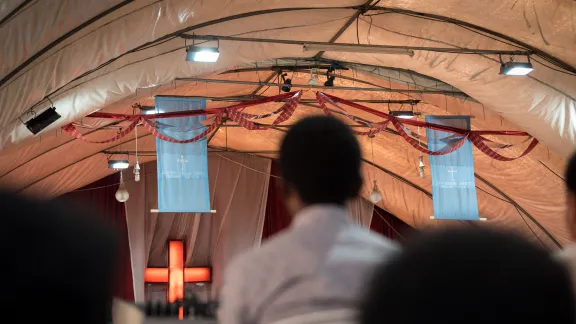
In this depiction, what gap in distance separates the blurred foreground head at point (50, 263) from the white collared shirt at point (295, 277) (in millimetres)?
550

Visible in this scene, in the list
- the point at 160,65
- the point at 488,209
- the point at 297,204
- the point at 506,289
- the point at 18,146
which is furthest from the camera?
the point at 488,209

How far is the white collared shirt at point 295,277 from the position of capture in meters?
1.36

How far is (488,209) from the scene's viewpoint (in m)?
16.3

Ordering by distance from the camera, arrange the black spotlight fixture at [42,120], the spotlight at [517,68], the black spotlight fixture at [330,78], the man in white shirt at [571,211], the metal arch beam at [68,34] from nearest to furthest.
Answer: the man in white shirt at [571,211]
the metal arch beam at [68,34]
the black spotlight fixture at [42,120]
the spotlight at [517,68]
the black spotlight fixture at [330,78]

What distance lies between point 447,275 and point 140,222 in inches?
738

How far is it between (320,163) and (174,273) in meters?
18.3

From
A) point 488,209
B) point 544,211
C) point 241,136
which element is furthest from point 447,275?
point 241,136

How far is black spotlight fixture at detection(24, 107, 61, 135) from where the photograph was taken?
902 cm

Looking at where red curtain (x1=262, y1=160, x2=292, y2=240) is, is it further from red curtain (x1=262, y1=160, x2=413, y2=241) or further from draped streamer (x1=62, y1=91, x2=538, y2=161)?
draped streamer (x1=62, y1=91, x2=538, y2=161)

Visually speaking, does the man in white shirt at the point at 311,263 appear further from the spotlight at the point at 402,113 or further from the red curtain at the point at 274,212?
the red curtain at the point at 274,212

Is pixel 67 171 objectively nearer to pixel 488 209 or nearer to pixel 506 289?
pixel 488 209

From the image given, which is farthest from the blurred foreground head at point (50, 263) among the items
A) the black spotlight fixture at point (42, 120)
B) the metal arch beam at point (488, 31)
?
the metal arch beam at point (488, 31)

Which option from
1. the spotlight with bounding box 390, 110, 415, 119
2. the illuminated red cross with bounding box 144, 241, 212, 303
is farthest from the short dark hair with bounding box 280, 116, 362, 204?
the illuminated red cross with bounding box 144, 241, 212, 303

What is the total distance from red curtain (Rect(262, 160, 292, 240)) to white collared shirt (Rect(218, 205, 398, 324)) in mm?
18700
